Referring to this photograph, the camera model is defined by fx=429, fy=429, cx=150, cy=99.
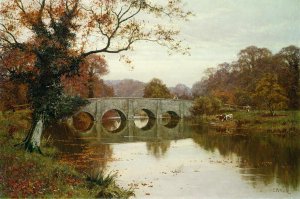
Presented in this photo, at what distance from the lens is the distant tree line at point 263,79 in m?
34.2

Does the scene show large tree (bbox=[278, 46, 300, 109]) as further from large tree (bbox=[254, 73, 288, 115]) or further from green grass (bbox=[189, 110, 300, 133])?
green grass (bbox=[189, 110, 300, 133])

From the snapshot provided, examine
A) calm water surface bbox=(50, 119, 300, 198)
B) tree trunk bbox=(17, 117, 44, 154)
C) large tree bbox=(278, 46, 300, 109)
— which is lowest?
calm water surface bbox=(50, 119, 300, 198)

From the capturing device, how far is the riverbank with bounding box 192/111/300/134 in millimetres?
30352

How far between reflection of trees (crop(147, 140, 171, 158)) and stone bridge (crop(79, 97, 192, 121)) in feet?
61.3

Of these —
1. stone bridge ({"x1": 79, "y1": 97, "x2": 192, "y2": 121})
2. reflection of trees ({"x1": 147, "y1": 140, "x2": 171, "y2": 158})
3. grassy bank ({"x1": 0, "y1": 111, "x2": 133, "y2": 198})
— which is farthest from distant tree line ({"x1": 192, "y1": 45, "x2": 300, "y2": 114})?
grassy bank ({"x1": 0, "y1": 111, "x2": 133, "y2": 198})

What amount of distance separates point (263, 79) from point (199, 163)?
17281mm

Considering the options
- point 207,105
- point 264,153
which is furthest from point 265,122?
point 207,105

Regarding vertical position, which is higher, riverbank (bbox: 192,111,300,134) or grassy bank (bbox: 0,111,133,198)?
riverbank (bbox: 192,111,300,134)

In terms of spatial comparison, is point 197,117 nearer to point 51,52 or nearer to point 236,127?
point 236,127

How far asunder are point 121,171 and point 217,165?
14.3 feet

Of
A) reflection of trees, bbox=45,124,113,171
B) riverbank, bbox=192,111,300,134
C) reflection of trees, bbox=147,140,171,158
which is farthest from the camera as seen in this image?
riverbank, bbox=192,111,300,134

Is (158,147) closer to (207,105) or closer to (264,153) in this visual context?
(264,153)

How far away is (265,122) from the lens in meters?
33.7

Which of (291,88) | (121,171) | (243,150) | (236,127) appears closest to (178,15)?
(121,171)
